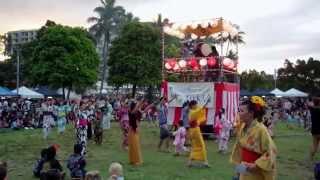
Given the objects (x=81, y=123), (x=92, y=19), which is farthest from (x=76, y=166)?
(x=92, y=19)

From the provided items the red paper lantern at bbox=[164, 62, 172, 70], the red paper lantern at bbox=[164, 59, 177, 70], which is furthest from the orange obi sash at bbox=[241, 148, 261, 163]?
the red paper lantern at bbox=[164, 62, 172, 70]

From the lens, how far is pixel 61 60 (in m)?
52.9

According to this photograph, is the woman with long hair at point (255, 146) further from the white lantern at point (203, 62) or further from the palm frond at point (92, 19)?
the palm frond at point (92, 19)

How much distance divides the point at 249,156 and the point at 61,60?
48131 millimetres

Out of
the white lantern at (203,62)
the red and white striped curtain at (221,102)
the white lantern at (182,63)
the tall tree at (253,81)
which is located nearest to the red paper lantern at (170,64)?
the white lantern at (182,63)

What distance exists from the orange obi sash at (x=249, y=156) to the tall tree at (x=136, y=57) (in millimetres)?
46054

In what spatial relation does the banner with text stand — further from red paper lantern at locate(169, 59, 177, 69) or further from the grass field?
the grass field

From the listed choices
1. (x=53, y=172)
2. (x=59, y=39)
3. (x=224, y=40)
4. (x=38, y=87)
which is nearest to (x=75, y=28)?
(x=59, y=39)

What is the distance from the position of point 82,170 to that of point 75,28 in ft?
151

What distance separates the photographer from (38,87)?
60.9 meters

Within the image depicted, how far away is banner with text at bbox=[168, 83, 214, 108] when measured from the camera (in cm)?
2181

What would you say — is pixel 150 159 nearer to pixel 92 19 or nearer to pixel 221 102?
pixel 221 102

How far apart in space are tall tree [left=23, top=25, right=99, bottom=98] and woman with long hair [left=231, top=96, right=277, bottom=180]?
46969 mm

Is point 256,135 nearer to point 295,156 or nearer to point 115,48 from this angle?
point 295,156
